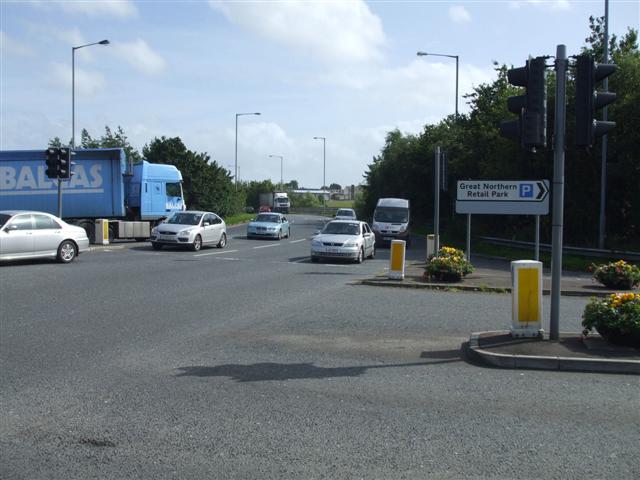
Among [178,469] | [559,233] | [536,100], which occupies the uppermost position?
[536,100]

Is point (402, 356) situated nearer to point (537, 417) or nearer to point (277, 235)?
point (537, 417)

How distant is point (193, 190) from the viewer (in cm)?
5784

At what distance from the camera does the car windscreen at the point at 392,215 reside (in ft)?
116

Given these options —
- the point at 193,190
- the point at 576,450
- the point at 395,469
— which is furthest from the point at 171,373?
the point at 193,190

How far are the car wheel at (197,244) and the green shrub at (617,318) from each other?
2053 centimetres

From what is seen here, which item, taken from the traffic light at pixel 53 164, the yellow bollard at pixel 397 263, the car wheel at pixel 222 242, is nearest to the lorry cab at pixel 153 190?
the car wheel at pixel 222 242

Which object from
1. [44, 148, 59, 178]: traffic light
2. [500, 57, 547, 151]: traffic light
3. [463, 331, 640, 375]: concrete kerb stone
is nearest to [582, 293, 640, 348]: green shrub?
[463, 331, 640, 375]: concrete kerb stone

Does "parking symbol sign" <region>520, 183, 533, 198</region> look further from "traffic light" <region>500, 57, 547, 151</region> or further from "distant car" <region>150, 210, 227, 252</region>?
"distant car" <region>150, 210, 227, 252</region>

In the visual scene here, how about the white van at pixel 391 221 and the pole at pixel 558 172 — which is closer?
the pole at pixel 558 172

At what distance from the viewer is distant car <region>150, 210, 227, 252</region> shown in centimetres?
2725

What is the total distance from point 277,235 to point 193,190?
20.8 metres

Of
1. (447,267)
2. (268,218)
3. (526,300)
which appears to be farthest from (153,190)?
(526,300)

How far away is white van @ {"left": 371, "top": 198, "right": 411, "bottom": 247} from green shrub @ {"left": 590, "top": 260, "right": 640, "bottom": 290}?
18.0 metres

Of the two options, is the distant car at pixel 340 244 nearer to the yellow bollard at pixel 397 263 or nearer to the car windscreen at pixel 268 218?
the yellow bollard at pixel 397 263
